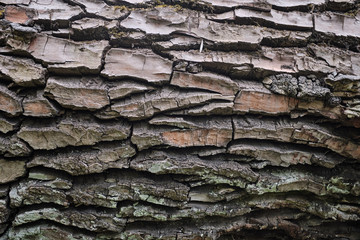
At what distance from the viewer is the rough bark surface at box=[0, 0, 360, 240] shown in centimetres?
185

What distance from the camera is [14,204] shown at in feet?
6.44

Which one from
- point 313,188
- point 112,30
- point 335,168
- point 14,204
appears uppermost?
point 112,30

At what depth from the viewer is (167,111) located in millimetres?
1912

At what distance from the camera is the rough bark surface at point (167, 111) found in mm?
1854

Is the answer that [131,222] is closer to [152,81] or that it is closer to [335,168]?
[152,81]

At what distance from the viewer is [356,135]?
2.04 metres

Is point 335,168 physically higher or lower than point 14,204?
higher

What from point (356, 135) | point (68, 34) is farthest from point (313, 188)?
point (68, 34)

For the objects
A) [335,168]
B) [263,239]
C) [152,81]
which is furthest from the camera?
[263,239]

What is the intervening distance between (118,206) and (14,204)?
0.82m

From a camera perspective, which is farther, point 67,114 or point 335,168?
point 335,168

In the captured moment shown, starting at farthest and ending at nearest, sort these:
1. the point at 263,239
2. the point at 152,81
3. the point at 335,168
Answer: the point at 263,239 → the point at 335,168 → the point at 152,81

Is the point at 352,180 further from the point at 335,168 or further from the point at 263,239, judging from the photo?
the point at 263,239

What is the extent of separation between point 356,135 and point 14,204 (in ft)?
9.34
